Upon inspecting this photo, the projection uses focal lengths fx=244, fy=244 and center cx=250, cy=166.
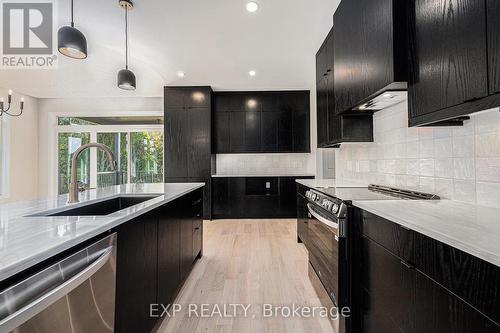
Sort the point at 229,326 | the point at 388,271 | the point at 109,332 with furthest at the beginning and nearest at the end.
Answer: the point at 229,326, the point at 388,271, the point at 109,332

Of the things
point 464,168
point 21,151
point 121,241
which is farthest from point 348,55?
point 21,151

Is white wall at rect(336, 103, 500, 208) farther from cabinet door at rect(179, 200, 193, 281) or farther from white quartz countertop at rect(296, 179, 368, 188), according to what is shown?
cabinet door at rect(179, 200, 193, 281)

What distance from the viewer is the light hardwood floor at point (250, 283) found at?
5.69 ft

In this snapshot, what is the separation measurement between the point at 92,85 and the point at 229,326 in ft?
18.9

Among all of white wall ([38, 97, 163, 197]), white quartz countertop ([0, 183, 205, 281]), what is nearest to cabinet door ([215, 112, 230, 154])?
white wall ([38, 97, 163, 197])

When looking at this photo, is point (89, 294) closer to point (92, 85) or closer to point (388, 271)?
point (388, 271)

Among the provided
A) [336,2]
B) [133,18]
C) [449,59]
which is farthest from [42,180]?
[449,59]

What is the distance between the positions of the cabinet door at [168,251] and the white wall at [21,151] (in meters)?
5.59

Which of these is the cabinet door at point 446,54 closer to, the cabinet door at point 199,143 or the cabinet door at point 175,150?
the cabinet door at point 199,143

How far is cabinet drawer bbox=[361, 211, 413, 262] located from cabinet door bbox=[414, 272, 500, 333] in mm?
111

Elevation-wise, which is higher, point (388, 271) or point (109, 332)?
point (388, 271)

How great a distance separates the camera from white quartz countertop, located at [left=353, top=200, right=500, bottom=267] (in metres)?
0.68

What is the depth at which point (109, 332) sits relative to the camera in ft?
A: 3.26

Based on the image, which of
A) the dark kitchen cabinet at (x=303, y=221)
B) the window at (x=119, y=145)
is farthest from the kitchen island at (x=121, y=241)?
the window at (x=119, y=145)
